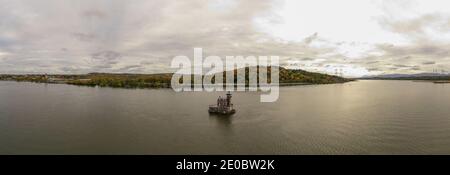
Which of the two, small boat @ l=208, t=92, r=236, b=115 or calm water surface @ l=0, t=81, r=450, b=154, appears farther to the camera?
small boat @ l=208, t=92, r=236, b=115

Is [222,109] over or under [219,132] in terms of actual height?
over

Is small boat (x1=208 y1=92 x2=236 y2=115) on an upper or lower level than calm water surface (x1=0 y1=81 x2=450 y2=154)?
upper

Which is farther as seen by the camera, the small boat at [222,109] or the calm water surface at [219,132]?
the small boat at [222,109]

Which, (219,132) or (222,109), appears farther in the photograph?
(222,109)

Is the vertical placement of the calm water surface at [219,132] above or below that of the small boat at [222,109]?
below
